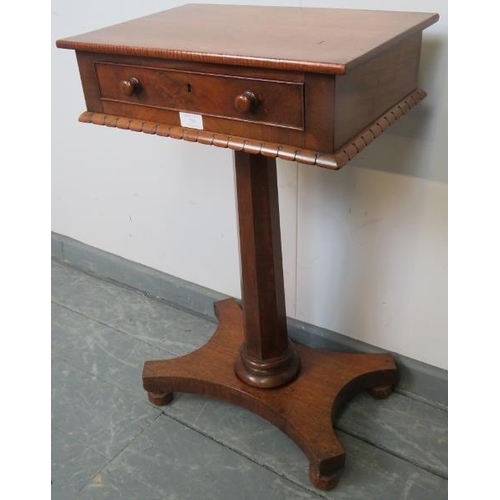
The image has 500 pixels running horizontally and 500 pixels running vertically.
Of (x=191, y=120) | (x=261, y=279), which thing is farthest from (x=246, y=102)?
(x=261, y=279)

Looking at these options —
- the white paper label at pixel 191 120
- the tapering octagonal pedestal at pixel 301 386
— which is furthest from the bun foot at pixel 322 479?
the white paper label at pixel 191 120

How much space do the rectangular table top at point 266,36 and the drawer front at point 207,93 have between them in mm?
35

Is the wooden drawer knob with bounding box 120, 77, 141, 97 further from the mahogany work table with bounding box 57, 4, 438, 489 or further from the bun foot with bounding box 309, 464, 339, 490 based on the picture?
the bun foot with bounding box 309, 464, 339, 490

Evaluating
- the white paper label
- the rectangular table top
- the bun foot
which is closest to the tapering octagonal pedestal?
the bun foot

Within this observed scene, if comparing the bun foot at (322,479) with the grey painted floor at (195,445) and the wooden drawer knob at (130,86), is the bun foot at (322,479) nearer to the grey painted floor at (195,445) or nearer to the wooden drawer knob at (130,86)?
the grey painted floor at (195,445)

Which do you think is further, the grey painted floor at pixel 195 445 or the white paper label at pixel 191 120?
the grey painted floor at pixel 195 445

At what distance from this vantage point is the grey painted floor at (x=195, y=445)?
1281 millimetres

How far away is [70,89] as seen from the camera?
5.98 ft

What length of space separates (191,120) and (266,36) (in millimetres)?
192

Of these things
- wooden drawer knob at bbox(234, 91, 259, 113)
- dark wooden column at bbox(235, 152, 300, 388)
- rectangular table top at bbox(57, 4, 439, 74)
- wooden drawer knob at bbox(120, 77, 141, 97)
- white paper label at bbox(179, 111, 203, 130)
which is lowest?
dark wooden column at bbox(235, 152, 300, 388)

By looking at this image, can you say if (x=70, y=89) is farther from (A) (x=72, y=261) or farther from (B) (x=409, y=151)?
(B) (x=409, y=151)

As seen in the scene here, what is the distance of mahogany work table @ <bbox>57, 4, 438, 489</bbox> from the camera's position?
89 centimetres

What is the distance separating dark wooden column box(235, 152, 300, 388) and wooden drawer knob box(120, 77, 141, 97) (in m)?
0.24

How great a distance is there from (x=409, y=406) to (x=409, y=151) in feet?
2.13
